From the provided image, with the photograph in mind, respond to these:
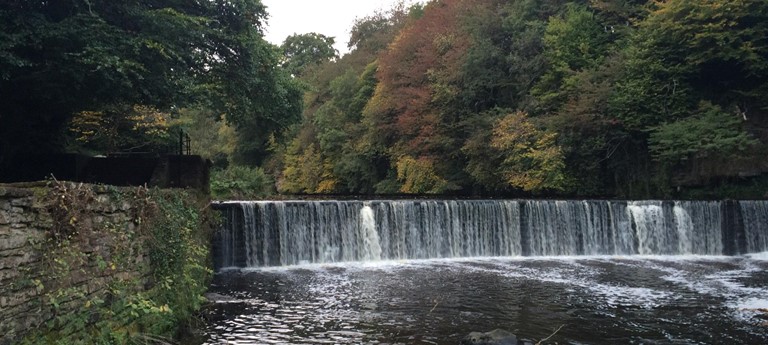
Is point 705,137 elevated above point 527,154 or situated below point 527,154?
above

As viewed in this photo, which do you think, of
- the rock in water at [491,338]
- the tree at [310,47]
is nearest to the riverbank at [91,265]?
the rock in water at [491,338]

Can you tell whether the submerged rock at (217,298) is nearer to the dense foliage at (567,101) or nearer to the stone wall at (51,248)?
the stone wall at (51,248)

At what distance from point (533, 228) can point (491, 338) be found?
1172 centimetres

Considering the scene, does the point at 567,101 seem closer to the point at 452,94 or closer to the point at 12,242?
the point at 452,94

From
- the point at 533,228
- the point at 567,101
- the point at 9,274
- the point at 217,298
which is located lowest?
the point at 217,298

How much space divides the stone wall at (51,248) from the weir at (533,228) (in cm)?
1115

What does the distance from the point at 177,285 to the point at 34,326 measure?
126 inches

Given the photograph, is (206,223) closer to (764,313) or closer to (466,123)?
(764,313)

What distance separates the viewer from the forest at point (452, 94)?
11.7 m

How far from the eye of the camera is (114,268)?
6652mm

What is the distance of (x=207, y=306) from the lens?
1020 cm

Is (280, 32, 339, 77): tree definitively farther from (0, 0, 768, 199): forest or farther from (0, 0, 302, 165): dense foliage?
(0, 0, 302, 165): dense foliage

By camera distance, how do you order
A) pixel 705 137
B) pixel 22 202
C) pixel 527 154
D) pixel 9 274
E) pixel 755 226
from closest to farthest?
1. pixel 9 274
2. pixel 22 202
3. pixel 755 226
4. pixel 705 137
5. pixel 527 154

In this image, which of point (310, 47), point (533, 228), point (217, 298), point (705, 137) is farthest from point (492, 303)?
point (310, 47)
